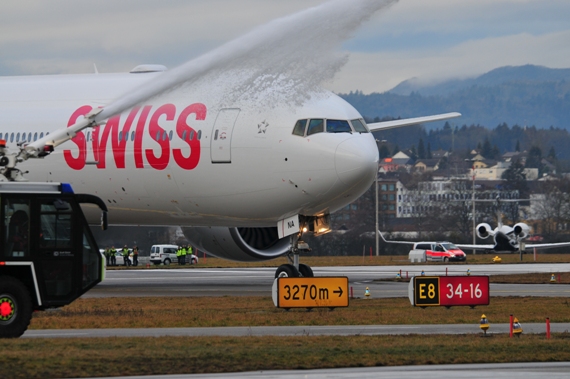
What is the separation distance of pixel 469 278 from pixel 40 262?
36.1ft

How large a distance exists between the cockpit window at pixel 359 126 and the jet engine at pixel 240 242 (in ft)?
22.1

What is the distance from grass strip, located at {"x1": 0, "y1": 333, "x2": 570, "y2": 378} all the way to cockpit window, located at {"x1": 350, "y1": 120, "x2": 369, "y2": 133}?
1262 cm

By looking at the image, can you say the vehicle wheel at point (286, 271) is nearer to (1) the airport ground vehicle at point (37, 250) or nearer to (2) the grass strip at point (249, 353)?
(2) the grass strip at point (249, 353)

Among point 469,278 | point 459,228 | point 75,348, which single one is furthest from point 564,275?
point 459,228

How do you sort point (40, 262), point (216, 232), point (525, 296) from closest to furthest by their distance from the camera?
point (40, 262), point (525, 296), point (216, 232)

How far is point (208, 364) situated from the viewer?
16.3 m

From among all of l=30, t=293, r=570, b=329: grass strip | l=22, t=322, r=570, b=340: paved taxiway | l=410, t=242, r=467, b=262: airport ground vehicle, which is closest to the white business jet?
l=30, t=293, r=570, b=329: grass strip

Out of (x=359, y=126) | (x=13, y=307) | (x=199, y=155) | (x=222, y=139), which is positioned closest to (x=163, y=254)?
(x=199, y=155)

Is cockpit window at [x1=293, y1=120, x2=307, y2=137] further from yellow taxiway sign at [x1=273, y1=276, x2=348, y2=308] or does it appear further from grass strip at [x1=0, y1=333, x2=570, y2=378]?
grass strip at [x1=0, y1=333, x2=570, y2=378]

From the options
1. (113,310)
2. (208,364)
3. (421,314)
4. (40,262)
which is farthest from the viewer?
(113,310)

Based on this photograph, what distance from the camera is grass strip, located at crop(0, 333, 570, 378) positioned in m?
16.0

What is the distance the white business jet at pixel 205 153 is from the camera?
31.4 m

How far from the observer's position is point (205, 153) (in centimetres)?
3231

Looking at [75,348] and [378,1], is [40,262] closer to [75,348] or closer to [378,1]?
[75,348]
